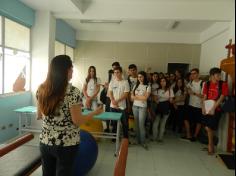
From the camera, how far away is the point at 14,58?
462 centimetres

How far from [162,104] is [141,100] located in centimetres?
60

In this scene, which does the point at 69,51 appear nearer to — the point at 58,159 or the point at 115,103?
the point at 115,103

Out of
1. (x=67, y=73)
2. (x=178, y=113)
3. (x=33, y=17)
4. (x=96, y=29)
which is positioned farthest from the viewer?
(x=96, y=29)

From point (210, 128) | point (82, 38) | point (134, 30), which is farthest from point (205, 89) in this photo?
point (82, 38)

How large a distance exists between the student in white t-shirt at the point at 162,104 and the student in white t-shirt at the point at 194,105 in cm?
52

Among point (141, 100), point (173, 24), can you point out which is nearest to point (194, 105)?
point (141, 100)

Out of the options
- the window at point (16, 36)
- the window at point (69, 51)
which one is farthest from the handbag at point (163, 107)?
the window at point (69, 51)

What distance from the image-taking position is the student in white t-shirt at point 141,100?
4.29 metres

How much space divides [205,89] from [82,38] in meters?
5.33

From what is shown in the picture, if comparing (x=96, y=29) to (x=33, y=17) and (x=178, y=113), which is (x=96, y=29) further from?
(x=178, y=113)

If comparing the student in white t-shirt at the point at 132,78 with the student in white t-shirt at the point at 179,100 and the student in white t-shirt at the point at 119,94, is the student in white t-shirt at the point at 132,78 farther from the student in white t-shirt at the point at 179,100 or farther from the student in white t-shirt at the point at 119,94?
the student in white t-shirt at the point at 179,100

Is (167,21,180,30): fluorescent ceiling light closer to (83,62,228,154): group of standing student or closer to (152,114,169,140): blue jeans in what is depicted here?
(83,62,228,154): group of standing student

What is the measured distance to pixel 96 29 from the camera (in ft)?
26.1

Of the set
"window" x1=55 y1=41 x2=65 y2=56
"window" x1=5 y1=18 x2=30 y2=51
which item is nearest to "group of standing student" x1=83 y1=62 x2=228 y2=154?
"window" x1=5 y1=18 x2=30 y2=51
